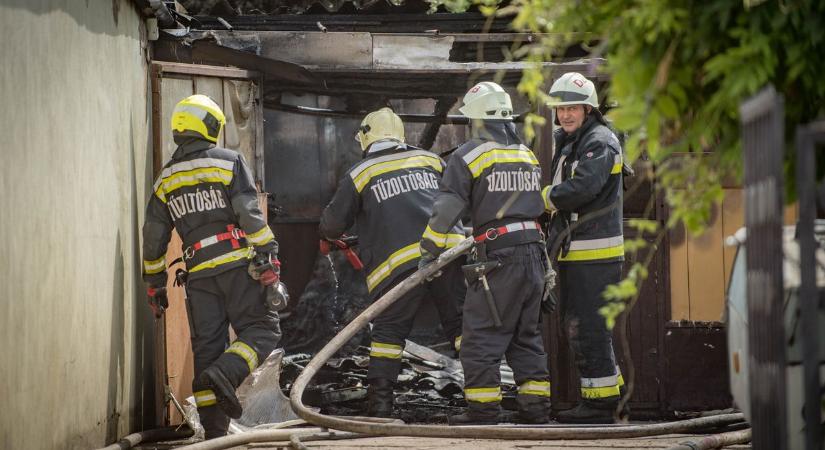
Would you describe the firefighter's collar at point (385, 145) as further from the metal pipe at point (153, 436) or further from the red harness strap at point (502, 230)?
the metal pipe at point (153, 436)

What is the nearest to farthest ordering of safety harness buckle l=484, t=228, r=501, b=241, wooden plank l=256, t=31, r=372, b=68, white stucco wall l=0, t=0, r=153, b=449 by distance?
1. white stucco wall l=0, t=0, r=153, b=449
2. safety harness buckle l=484, t=228, r=501, b=241
3. wooden plank l=256, t=31, r=372, b=68

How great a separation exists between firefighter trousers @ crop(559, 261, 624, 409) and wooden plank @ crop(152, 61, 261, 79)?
2893mm

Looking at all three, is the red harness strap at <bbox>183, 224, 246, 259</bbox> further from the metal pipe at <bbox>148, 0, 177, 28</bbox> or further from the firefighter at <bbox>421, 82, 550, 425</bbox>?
the metal pipe at <bbox>148, 0, 177, 28</bbox>

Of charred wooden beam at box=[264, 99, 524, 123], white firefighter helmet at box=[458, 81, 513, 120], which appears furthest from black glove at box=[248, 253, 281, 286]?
charred wooden beam at box=[264, 99, 524, 123]

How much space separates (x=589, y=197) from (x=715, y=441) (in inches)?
86.4

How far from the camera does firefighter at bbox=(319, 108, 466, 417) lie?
8195 mm

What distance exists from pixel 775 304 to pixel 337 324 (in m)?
7.38

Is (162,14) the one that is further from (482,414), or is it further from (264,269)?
(482,414)

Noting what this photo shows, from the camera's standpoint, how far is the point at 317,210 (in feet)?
38.0

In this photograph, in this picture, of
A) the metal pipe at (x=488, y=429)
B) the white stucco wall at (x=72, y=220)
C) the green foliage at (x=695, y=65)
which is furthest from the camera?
the metal pipe at (x=488, y=429)

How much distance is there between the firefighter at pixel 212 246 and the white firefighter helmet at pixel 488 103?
1530 mm

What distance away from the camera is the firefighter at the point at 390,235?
8.20 m

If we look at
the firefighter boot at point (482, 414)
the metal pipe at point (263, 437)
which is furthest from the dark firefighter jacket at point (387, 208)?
the metal pipe at point (263, 437)

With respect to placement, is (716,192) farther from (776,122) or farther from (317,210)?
(317,210)
